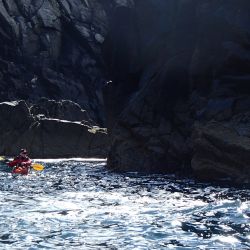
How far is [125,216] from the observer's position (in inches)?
784

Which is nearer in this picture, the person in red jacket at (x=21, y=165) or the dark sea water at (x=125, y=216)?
the dark sea water at (x=125, y=216)

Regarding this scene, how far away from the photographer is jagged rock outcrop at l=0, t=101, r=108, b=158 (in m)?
68.2

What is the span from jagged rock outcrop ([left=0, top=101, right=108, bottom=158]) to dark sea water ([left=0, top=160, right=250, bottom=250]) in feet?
120

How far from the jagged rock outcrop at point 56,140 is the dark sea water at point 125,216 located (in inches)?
1438

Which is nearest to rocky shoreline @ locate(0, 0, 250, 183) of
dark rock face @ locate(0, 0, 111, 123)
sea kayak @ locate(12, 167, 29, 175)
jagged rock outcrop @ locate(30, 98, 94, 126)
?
jagged rock outcrop @ locate(30, 98, 94, 126)

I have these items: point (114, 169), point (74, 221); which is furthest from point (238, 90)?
point (74, 221)

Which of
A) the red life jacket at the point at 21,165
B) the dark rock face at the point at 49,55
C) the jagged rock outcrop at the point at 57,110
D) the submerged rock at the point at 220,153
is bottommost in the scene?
the red life jacket at the point at 21,165

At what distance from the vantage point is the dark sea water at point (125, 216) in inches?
618

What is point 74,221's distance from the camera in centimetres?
1883

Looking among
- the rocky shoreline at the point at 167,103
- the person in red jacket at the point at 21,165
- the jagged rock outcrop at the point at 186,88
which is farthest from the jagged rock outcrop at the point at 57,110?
the person in red jacket at the point at 21,165

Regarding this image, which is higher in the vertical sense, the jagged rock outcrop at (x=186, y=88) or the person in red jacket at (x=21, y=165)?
the jagged rock outcrop at (x=186, y=88)

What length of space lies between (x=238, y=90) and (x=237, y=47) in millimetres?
3751

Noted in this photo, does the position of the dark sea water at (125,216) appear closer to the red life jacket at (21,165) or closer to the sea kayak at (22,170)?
the sea kayak at (22,170)

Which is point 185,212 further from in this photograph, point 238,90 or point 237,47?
point 237,47
